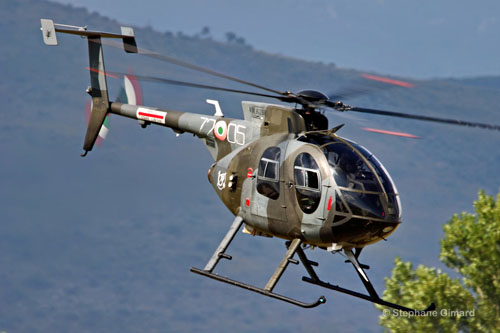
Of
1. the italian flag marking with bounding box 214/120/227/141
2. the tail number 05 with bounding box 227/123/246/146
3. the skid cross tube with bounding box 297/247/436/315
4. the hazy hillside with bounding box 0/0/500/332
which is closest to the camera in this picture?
the skid cross tube with bounding box 297/247/436/315

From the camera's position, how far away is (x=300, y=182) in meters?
14.4

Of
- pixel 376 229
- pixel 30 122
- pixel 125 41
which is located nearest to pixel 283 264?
pixel 376 229

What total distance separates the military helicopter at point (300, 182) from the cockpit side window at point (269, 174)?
0.7 inches

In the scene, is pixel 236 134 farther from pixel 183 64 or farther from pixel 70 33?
pixel 70 33

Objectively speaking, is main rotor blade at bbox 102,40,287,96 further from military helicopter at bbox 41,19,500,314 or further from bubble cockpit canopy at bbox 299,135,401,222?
bubble cockpit canopy at bbox 299,135,401,222

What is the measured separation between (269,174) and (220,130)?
2.26 meters

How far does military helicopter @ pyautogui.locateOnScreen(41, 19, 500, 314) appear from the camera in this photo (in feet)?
Result: 45.7

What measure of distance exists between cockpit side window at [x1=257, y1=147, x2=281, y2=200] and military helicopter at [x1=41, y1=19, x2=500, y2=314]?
2 cm

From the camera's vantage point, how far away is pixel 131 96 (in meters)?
19.8

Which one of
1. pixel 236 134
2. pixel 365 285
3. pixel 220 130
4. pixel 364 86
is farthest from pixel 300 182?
pixel 220 130

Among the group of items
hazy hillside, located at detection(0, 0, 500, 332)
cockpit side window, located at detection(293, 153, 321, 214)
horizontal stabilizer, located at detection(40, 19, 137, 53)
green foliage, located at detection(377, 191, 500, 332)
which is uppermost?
hazy hillside, located at detection(0, 0, 500, 332)

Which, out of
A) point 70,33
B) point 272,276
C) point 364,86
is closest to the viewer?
point 364,86

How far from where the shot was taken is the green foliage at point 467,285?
42.9 meters

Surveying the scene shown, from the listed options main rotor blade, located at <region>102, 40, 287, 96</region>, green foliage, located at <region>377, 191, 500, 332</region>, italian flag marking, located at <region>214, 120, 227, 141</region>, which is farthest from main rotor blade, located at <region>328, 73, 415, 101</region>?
green foliage, located at <region>377, 191, 500, 332</region>
